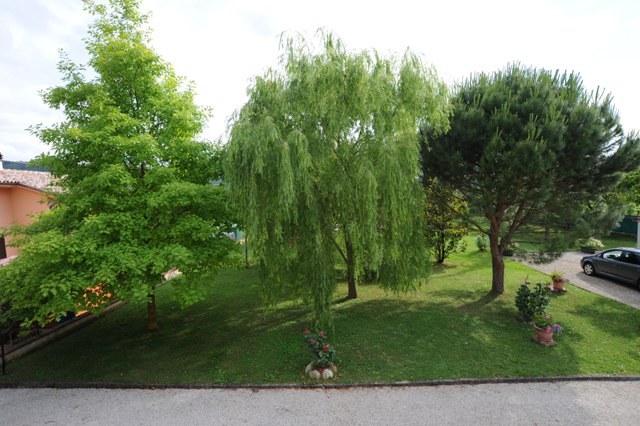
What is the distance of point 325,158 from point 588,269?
1549cm

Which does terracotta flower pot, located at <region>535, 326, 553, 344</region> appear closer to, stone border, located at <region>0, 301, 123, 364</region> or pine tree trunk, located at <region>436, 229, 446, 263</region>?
pine tree trunk, located at <region>436, 229, 446, 263</region>

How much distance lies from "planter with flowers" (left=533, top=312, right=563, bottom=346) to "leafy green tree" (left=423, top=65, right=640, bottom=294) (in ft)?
9.31

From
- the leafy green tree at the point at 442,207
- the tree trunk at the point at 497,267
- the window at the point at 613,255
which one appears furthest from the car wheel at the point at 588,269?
the leafy green tree at the point at 442,207

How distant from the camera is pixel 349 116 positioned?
8.30 m

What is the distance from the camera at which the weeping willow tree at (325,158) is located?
7.62 metres

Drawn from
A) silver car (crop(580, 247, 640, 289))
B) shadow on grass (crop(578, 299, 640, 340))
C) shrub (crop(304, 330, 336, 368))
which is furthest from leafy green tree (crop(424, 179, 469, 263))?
silver car (crop(580, 247, 640, 289))

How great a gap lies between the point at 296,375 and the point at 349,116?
6.64 metres

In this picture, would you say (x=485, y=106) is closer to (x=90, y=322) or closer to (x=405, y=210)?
(x=405, y=210)

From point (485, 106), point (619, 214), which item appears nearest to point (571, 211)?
point (619, 214)

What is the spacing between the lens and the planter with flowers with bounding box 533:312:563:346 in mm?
8797

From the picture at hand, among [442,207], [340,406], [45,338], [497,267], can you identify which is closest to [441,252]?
[497,267]

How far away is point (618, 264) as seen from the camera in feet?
45.5

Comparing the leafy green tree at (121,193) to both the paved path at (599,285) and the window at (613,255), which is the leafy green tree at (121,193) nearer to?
the paved path at (599,285)

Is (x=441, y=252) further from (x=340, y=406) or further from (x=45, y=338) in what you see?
(x=45, y=338)
